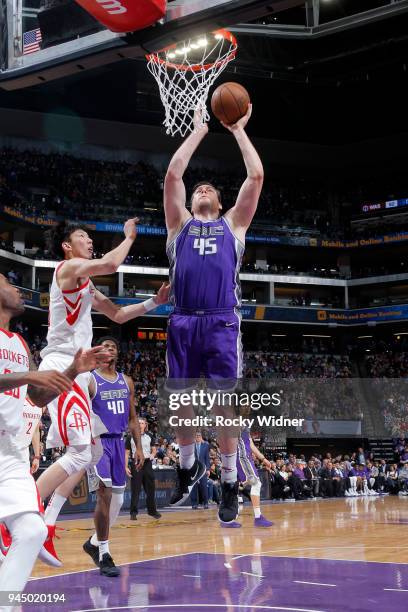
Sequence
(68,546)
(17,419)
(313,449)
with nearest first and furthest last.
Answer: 1. (17,419)
2. (68,546)
3. (313,449)

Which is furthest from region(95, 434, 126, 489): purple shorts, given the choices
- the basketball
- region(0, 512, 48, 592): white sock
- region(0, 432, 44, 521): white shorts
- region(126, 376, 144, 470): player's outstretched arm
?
the basketball

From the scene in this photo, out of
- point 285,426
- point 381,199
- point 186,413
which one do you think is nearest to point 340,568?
point 186,413

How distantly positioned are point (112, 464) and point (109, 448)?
→ 19 cm

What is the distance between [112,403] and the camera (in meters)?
8.08

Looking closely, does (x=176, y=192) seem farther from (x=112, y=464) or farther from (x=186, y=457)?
(x=112, y=464)

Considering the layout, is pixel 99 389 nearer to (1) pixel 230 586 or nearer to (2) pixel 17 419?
(1) pixel 230 586

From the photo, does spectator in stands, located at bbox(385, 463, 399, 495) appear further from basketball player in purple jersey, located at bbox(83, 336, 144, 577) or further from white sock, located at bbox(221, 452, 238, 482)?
white sock, located at bbox(221, 452, 238, 482)

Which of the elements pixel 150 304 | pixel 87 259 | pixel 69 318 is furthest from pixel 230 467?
pixel 87 259

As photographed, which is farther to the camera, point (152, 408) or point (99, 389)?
point (152, 408)

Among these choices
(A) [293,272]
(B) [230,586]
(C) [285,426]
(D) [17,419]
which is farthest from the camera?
(A) [293,272]

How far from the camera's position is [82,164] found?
3606 cm

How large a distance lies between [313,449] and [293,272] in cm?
1081

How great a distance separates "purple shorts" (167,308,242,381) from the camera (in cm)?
489

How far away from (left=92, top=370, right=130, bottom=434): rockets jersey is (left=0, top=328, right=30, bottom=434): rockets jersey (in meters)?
3.21
